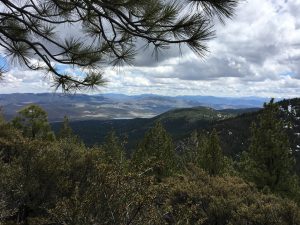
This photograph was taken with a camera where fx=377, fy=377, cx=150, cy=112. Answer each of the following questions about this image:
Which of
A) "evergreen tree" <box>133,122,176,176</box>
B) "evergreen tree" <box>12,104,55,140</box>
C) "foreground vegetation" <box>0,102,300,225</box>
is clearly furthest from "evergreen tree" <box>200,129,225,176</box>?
"evergreen tree" <box>12,104,55,140</box>

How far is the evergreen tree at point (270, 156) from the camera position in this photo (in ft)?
87.6

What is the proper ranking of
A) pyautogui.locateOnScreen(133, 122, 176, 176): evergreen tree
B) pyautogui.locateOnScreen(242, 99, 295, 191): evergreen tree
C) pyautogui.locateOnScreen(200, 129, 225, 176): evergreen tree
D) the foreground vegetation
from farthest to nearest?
pyautogui.locateOnScreen(133, 122, 176, 176): evergreen tree < pyautogui.locateOnScreen(200, 129, 225, 176): evergreen tree < pyautogui.locateOnScreen(242, 99, 295, 191): evergreen tree < the foreground vegetation

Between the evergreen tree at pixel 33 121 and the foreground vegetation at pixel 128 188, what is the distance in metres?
13.7

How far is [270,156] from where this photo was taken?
89.1 feet

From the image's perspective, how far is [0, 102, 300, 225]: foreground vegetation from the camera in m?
6.75

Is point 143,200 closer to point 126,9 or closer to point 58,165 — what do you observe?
point 126,9

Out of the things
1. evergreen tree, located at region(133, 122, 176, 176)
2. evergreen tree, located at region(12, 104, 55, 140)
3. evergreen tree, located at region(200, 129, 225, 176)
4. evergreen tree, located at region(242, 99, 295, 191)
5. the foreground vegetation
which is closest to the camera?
the foreground vegetation

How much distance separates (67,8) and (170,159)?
33.8 m

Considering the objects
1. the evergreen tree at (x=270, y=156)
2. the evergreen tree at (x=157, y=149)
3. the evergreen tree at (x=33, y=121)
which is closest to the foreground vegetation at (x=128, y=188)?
the evergreen tree at (x=270, y=156)

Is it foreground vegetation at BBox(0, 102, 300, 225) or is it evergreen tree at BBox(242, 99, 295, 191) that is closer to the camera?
foreground vegetation at BBox(0, 102, 300, 225)

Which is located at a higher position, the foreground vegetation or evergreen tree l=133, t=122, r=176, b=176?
the foreground vegetation

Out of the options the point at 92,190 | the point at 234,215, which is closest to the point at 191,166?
the point at 234,215

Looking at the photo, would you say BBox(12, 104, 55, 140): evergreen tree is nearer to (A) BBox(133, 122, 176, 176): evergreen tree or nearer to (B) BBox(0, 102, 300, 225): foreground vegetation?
Result: (A) BBox(133, 122, 176, 176): evergreen tree

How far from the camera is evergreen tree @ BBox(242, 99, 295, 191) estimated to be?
2670 cm
